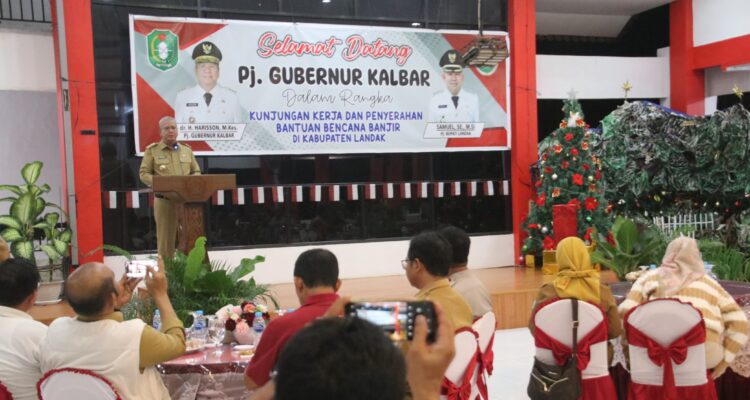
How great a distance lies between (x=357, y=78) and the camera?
29.3 ft

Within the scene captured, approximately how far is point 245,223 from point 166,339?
620 centimetres

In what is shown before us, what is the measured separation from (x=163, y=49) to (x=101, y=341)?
627cm

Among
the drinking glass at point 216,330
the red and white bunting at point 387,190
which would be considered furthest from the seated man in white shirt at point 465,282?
the red and white bunting at point 387,190

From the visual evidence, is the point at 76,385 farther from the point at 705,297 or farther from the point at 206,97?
Answer: the point at 206,97

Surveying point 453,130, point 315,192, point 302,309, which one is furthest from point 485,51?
point 302,309

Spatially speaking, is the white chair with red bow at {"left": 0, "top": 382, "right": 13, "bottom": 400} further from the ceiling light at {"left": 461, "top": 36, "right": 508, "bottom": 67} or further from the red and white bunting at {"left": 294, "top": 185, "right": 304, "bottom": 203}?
the ceiling light at {"left": 461, "top": 36, "right": 508, "bottom": 67}

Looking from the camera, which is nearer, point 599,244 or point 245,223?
point 599,244

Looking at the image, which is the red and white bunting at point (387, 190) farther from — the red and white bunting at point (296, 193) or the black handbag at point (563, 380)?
the black handbag at point (563, 380)

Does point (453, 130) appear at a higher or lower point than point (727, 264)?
higher

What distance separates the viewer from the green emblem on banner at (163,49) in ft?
26.4

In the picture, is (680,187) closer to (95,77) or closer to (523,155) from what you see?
(523,155)

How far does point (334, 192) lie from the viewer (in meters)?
9.05

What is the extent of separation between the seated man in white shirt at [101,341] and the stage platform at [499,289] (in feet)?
12.2

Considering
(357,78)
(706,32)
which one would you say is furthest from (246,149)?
(706,32)
